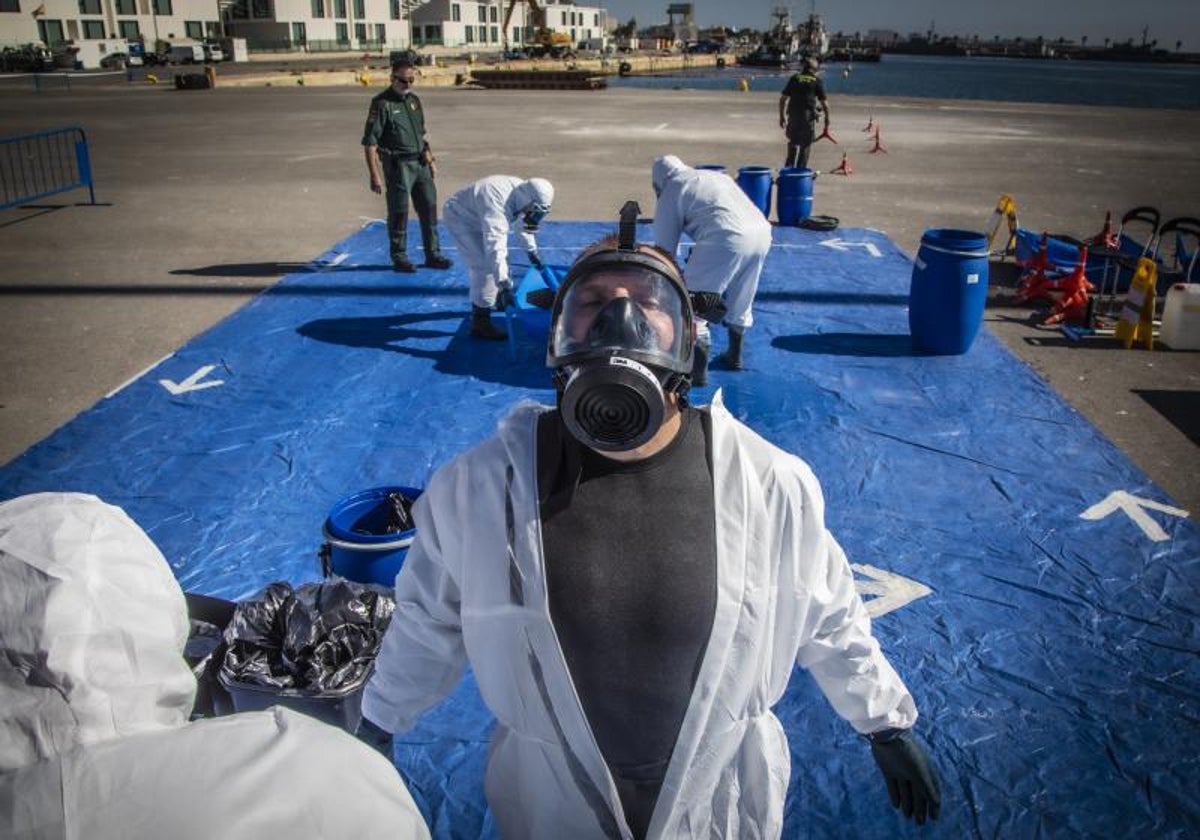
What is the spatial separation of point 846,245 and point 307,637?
978cm

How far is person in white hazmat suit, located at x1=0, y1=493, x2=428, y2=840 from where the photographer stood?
3.50 feet

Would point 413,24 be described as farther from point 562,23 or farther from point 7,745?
point 7,745

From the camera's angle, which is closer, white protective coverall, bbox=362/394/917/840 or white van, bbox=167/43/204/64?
white protective coverall, bbox=362/394/917/840

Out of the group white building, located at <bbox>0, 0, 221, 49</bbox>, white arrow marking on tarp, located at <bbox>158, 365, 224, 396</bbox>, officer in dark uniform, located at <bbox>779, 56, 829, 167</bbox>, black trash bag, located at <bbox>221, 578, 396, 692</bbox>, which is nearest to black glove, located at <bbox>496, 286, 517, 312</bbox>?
white arrow marking on tarp, located at <bbox>158, 365, 224, 396</bbox>

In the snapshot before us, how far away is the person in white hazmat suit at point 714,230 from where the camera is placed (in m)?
6.35

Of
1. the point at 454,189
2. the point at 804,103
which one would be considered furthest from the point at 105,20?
the point at 804,103

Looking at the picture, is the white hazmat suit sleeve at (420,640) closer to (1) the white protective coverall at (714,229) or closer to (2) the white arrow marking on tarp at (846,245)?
(1) the white protective coverall at (714,229)

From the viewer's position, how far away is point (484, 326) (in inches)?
299

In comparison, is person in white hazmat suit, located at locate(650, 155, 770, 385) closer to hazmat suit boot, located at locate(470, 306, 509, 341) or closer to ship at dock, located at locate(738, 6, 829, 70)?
hazmat suit boot, located at locate(470, 306, 509, 341)

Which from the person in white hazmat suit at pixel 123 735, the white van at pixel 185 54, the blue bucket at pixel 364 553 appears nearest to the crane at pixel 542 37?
the white van at pixel 185 54

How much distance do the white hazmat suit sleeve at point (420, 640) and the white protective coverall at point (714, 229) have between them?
479 cm

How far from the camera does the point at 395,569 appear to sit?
11.7ft

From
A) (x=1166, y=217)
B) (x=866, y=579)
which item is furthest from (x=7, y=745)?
(x=1166, y=217)

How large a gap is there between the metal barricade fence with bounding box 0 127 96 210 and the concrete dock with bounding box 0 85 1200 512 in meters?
0.38
